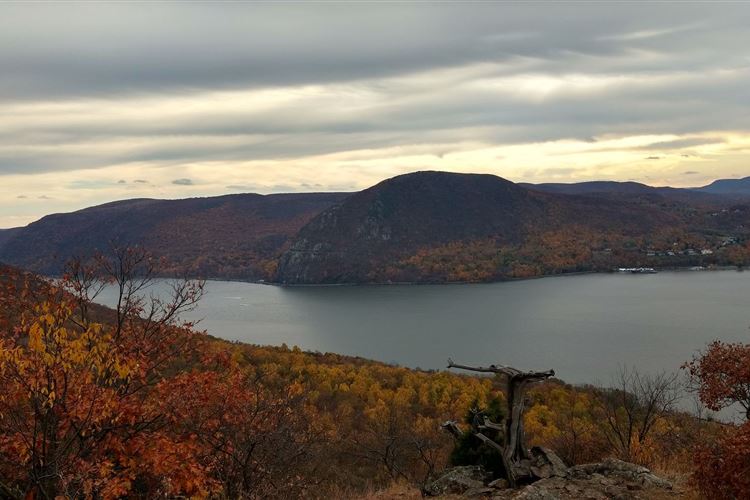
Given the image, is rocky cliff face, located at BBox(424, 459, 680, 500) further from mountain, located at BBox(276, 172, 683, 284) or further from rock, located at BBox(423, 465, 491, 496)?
mountain, located at BBox(276, 172, 683, 284)

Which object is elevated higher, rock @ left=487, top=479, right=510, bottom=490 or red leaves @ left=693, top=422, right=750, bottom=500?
red leaves @ left=693, top=422, right=750, bottom=500

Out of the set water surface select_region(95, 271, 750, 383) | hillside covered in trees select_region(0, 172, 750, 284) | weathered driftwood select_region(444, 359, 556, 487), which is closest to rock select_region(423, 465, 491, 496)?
weathered driftwood select_region(444, 359, 556, 487)

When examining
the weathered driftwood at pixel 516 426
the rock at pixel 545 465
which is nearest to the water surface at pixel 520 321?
the rock at pixel 545 465

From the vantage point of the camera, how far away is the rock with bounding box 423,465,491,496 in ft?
31.8

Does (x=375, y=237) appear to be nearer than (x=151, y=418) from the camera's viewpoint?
No

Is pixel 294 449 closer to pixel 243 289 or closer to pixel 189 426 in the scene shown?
pixel 189 426

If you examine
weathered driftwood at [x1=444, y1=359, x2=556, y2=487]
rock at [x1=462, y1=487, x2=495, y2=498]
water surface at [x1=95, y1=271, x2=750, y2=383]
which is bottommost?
water surface at [x1=95, y1=271, x2=750, y2=383]

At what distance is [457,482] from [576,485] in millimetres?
1931

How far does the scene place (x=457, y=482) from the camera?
32.4 feet

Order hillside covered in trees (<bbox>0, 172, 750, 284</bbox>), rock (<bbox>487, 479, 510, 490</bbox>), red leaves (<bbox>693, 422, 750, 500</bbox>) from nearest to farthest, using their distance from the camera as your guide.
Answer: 1. red leaves (<bbox>693, 422, 750, 500</bbox>)
2. rock (<bbox>487, 479, 510, 490</bbox>)
3. hillside covered in trees (<bbox>0, 172, 750, 284</bbox>)

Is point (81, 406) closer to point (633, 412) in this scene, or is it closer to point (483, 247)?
point (633, 412)

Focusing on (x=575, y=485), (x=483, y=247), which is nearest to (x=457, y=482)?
(x=575, y=485)

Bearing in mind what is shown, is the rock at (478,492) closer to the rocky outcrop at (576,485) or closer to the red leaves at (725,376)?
the rocky outcrop at (576,485)

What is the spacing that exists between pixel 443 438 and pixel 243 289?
131 metres
